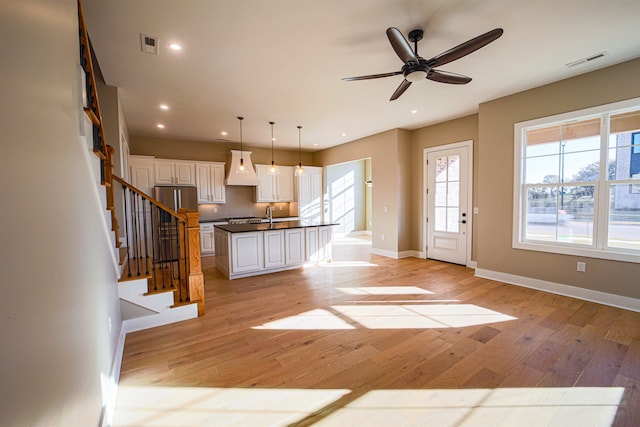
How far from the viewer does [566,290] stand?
3.75 metres

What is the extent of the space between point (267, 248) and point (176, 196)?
2824mm

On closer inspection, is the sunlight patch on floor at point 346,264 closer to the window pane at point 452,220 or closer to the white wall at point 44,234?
the window pane at point 452,220

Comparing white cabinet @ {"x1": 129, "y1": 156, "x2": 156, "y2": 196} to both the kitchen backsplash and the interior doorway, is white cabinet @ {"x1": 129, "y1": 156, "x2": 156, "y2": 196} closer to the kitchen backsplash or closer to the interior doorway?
the kitchen backsplash

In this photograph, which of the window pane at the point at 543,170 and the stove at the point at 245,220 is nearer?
the window pane at the point at 543,170

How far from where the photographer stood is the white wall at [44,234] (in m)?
0.74

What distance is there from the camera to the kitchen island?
4.65m

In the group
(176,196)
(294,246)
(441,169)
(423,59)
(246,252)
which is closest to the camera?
(423,59)

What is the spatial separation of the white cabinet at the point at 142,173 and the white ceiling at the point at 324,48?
A: 149 centimetres

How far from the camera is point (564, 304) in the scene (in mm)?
3451

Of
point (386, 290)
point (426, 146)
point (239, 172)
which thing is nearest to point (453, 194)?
point (426, 146)

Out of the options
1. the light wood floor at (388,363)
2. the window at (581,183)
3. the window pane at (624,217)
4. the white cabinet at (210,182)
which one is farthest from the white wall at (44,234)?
the white cabinet at (210,182)

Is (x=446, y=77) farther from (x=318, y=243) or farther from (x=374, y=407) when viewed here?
(x=318, y=243)

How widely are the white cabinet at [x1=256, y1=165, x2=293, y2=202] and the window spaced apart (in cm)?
566

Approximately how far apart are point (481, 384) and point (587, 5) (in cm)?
322
